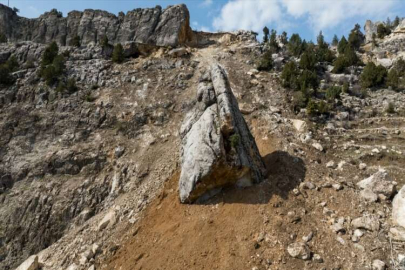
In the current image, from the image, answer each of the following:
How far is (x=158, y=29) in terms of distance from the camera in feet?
115

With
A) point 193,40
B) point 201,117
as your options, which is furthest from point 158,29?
point 201,117

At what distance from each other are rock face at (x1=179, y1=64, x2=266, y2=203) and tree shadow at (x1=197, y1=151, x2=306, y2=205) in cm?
41

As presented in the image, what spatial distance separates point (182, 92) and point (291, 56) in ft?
48.8

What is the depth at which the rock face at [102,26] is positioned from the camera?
34.9m

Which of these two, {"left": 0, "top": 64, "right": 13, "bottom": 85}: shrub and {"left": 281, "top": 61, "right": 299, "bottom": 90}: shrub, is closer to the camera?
{"left": 281, "top": 61, "right": 299, "bottom": 90}: shrub

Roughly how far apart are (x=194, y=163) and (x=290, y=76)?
14952 millimetres

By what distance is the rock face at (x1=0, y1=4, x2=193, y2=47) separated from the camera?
3494cm

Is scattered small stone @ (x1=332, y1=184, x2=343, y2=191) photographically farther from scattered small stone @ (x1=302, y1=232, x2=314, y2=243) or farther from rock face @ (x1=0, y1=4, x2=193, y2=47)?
rock face @ (x1=0, y1=4, x2=193, y2=47)

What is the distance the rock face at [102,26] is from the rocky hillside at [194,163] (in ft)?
21.3

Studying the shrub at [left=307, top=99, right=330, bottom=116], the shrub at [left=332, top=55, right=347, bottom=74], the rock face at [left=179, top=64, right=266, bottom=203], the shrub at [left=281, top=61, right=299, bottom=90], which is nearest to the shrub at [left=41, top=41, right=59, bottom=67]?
the rock face at [left=179, top=64, right=266, bottom=203]

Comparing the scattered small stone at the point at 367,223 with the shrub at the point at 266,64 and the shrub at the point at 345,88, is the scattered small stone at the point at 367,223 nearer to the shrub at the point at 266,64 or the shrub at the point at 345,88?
the shrub at the point at 345,88

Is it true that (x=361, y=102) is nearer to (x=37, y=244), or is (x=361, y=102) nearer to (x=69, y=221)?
(x=69, y=221)

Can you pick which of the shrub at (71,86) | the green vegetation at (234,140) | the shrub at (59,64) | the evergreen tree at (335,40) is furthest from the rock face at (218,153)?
the evergreen tree at (335,40)

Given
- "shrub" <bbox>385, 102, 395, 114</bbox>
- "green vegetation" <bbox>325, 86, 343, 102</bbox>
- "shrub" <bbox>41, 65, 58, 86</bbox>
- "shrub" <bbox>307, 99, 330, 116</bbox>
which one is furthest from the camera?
"shrub" <bbox>41, 65, 58, 86</bbox>
